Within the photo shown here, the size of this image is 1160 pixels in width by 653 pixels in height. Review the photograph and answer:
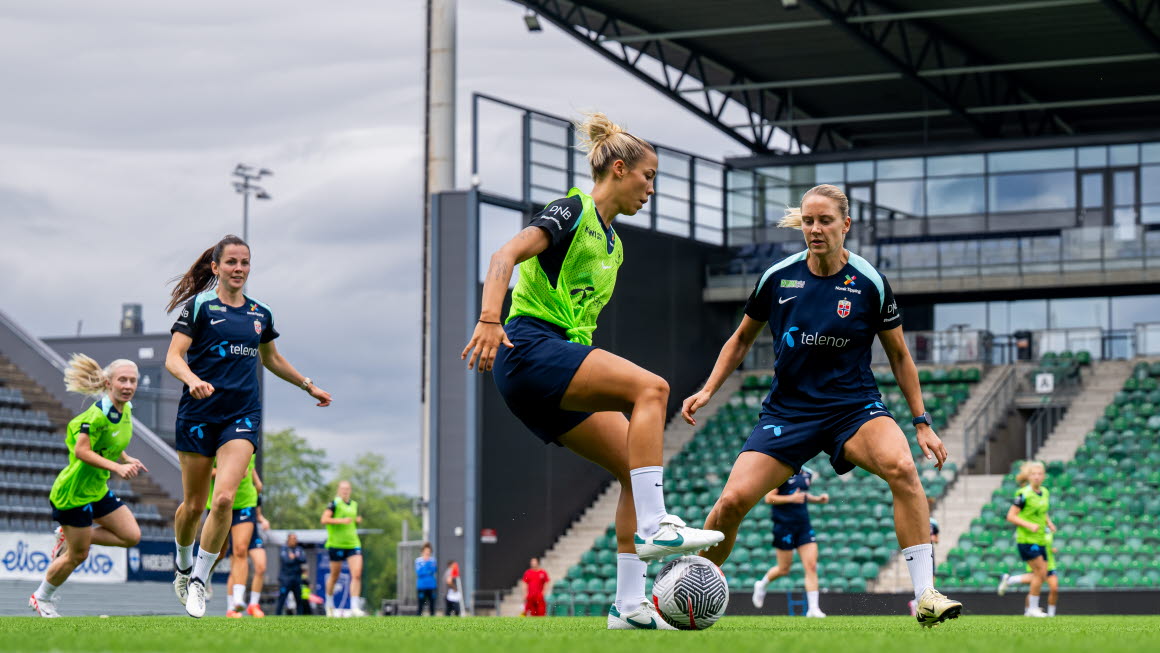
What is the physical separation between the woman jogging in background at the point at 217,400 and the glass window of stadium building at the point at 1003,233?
2626 centimetres

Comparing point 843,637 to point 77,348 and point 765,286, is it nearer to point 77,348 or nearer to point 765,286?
point 765,286

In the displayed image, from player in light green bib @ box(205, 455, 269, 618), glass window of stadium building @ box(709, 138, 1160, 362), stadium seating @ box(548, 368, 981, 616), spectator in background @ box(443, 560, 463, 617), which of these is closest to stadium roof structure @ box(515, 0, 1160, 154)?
glass window of stadium building @ box(709, 138, 1160, 362)

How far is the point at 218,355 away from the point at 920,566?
474 cm

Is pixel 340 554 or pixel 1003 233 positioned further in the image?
pixel 1003 233

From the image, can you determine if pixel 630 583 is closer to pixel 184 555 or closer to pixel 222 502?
pixel 222 502

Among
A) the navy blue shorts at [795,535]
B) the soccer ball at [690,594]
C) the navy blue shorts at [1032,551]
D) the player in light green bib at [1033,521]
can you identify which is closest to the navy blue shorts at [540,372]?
the soccer ball at [690,594]

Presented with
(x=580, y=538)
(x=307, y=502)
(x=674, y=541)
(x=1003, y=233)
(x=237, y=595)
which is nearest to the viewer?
(x=674, y=541)

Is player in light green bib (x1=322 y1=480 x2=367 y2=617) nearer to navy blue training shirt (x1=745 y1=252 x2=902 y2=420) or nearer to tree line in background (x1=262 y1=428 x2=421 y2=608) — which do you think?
navy blue training shirt (x1=745 y1=252 x2=902 y2=420)

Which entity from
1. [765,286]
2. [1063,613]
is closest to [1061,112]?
[1063,613]

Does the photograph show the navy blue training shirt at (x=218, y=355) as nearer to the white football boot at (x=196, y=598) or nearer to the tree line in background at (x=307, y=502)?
the white football boot at (x=196, y=598)

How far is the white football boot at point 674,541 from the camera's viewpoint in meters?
6.52

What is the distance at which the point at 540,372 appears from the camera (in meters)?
6.83

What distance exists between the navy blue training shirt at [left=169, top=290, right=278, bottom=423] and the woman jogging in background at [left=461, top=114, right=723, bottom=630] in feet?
10.8

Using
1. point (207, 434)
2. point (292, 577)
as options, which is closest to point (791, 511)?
point (207, 434)
